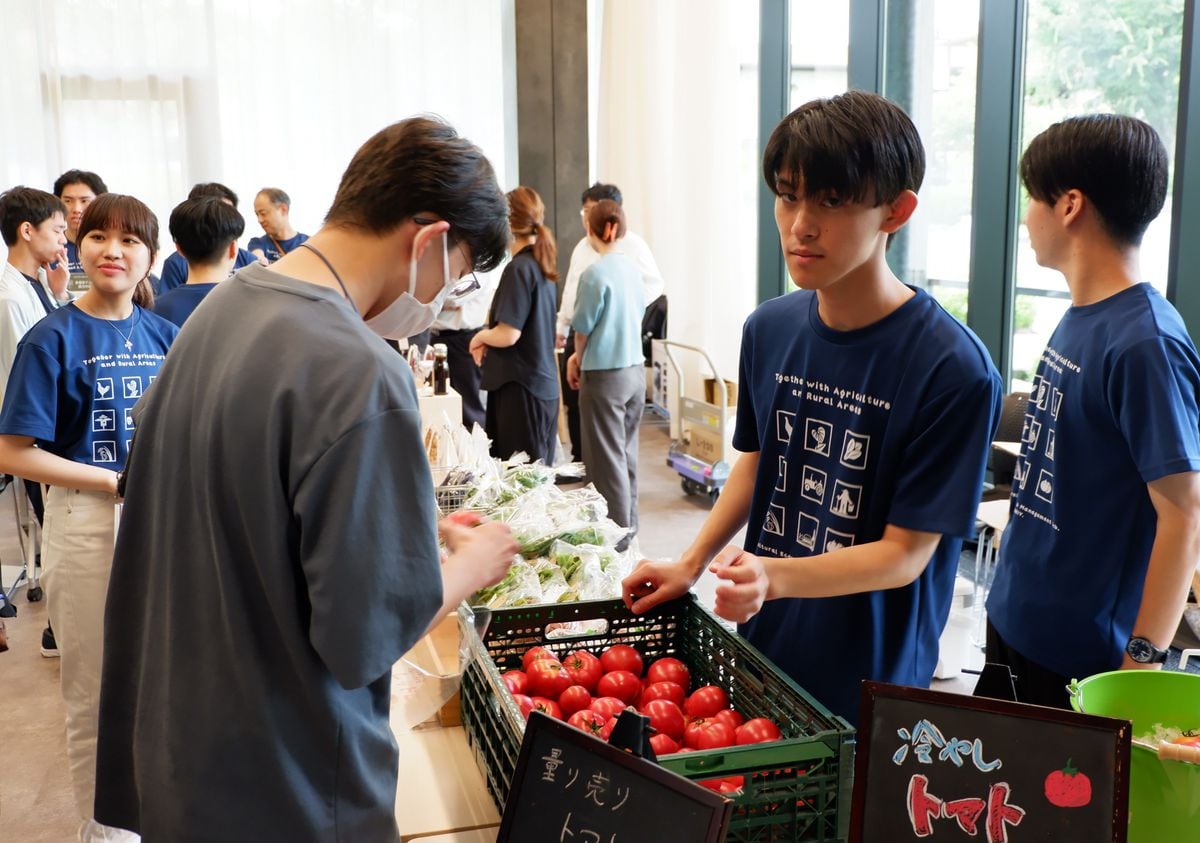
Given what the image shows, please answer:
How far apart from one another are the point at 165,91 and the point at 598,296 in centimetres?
449

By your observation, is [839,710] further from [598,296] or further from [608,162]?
[608,162]

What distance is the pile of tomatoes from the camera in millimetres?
1448

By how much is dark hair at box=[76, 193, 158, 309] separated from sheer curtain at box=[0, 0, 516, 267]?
5.48 metres

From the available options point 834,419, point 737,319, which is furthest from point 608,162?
point 834,419

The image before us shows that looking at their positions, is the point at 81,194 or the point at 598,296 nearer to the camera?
the point at 598,296

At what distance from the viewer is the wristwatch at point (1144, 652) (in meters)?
1.66

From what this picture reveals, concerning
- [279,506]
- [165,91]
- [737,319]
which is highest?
[165,91]

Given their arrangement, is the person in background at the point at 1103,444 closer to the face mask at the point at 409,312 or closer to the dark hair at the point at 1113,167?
the dark hair at the point at 1113,167

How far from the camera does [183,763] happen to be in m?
1.12

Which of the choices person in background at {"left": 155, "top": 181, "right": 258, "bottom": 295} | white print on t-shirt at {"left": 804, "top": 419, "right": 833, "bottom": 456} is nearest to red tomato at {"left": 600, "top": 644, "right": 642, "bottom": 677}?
white print on t-shirt at {"left": 804, "top": 419, "right": 833, "bottom": 456}

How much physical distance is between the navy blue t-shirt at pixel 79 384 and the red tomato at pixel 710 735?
5.49ft

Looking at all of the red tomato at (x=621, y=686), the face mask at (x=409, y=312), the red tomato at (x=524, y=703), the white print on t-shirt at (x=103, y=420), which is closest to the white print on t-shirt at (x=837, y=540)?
the red tomato at (x=621, y=686)

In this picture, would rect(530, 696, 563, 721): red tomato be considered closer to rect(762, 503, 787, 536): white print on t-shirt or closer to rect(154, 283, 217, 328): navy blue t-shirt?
rect(762, 503, 787, 536): white print on t-shirt

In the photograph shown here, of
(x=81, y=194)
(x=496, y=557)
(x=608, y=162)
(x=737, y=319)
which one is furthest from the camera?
(x=608, y=162)
